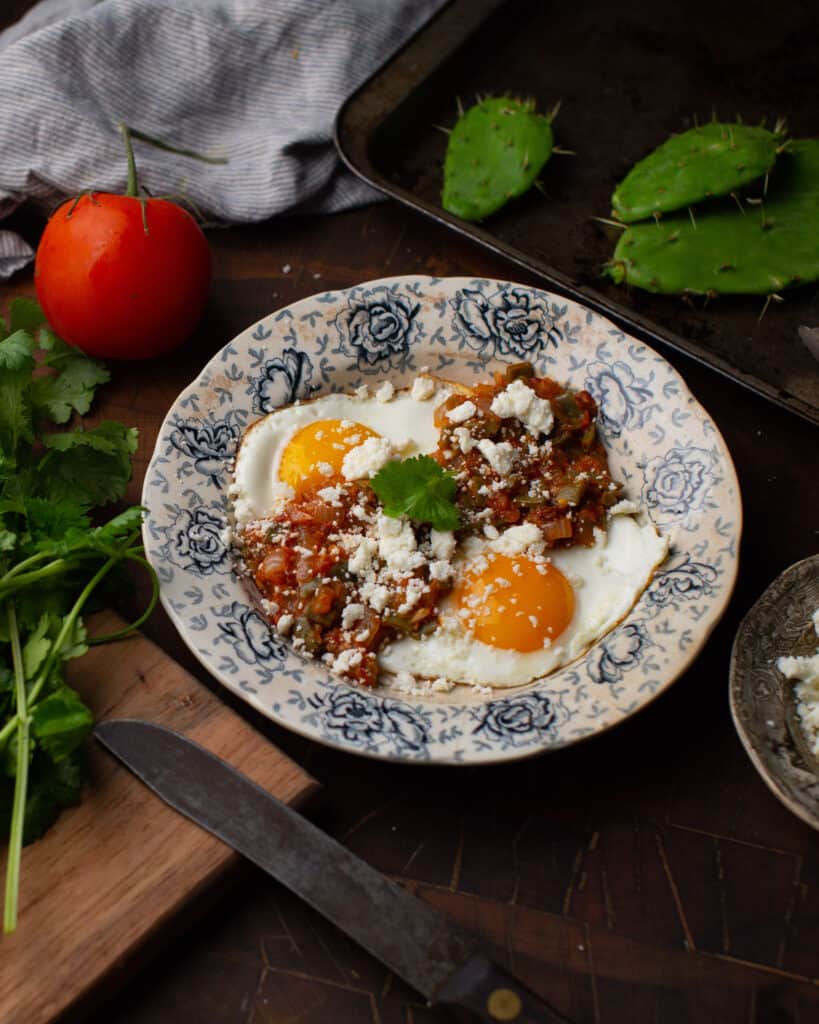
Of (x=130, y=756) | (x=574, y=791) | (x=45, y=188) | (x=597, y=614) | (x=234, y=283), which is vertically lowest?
(x=574, y=791)

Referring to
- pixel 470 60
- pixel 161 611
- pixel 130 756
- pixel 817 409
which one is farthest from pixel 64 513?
pixel 470 60

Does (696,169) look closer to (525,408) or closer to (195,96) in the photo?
(525,408)

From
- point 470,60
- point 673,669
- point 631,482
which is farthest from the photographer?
point 470,60

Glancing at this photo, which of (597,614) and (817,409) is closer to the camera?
(597,614)

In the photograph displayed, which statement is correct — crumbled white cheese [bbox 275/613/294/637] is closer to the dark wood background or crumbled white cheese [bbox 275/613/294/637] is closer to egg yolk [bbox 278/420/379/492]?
the dark wood background

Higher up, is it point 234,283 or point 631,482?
point 234,283

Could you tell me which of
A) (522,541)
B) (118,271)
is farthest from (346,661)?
(118,271)

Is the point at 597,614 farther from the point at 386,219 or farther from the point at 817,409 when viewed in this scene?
the point at 386,219
